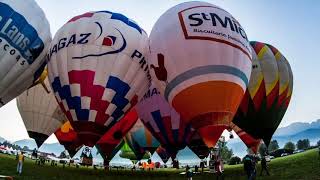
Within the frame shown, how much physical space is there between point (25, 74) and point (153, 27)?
655cm

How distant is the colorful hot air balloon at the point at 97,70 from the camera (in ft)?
57.5

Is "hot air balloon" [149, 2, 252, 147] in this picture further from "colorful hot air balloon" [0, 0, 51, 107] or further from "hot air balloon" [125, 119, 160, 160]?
"hot air balloon" [125, 119, 160, 160]

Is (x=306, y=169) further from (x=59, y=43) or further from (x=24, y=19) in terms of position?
(x=24, y=19)

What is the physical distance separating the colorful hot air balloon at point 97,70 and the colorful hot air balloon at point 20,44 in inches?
32.5

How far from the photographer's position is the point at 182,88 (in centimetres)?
1595

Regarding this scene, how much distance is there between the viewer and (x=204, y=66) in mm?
15680

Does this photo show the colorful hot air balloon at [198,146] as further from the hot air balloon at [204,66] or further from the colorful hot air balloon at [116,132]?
the hot air balloon at [204,66]

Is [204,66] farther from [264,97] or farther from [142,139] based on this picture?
[142,139]

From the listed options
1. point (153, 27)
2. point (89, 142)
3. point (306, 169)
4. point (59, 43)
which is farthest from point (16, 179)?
point (306, 169)

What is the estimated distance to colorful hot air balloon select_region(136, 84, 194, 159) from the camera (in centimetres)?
2283

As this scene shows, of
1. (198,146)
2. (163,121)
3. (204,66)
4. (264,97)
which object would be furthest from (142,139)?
(204,66)

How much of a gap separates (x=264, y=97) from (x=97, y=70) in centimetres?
968

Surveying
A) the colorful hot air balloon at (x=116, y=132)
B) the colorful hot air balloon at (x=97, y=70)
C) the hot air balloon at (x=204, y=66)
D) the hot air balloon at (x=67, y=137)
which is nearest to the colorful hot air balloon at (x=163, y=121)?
the colorful hot air balloon at (x=116, y=132)

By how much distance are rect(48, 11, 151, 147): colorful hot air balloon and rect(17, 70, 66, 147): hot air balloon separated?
501 centimetres
